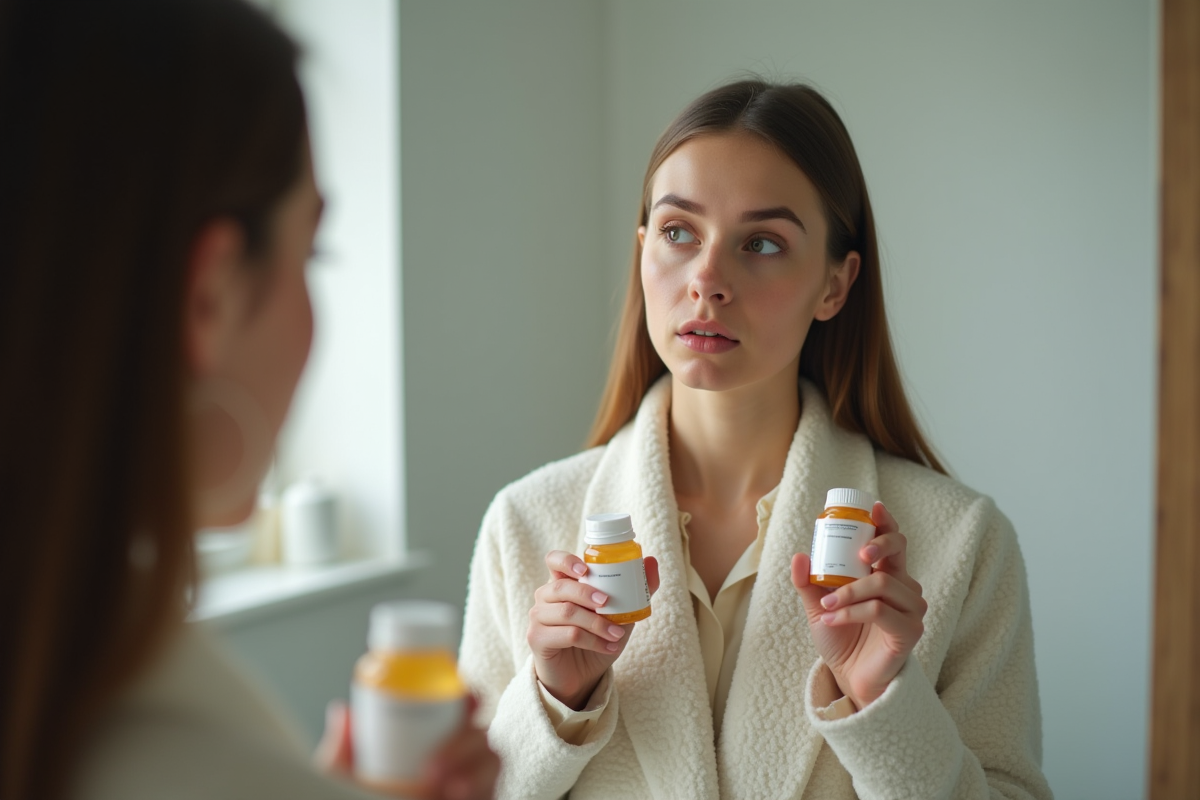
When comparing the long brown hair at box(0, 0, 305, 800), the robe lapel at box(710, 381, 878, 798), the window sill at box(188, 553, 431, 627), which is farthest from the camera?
the window sill at box(188, 553, 431, 627)

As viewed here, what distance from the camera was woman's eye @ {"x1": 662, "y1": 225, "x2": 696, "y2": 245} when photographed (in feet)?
4.02

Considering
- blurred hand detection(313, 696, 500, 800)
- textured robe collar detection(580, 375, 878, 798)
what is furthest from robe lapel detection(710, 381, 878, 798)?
blurred hand detection(313, 696, 500, 800)

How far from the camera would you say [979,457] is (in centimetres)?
203

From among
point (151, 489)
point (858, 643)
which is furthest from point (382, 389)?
point (151, 489)

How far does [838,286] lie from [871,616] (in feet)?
1.66

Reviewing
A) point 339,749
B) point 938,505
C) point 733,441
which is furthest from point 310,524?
point 339,749

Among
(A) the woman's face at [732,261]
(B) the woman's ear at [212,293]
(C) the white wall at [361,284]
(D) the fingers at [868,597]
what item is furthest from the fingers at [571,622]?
(C) the white wall at [361,284]

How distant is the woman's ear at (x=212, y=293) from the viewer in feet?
1.60

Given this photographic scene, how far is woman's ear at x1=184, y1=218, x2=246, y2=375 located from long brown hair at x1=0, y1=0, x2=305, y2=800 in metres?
0.01

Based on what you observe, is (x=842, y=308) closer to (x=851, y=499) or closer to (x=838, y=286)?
(x=838, y=286)

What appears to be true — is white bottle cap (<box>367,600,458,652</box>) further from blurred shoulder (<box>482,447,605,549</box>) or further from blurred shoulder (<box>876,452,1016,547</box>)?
blurred shoulder (<box>876,452,1016,547</box>)

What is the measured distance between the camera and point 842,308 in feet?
4.42

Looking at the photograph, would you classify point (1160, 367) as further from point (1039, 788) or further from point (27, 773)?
point (27, 773)

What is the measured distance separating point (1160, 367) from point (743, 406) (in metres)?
0.49
